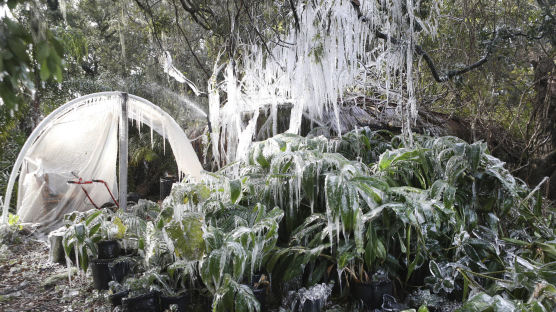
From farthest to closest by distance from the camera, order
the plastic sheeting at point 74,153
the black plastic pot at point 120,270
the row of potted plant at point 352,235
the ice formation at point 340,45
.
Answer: the plastic sheeting at point 74,153, the black plastic pot at point 120,270, the ice formation at point 340,45, the row of potted plant at point 352,235

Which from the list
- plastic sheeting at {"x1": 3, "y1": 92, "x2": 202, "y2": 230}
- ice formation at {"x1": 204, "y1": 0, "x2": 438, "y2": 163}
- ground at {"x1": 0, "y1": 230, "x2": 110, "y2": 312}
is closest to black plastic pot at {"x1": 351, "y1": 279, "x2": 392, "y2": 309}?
ice formation at {"x1": 204, "y1": 0, "x2": 438, "y2": 163}

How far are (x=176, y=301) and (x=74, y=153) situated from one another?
3.51 meters

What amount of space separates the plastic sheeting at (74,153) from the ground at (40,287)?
37.9 inches

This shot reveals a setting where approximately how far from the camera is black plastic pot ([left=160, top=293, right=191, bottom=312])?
1986 millimetres

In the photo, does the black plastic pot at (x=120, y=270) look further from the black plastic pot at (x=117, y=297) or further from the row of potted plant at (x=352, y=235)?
the black plastic pot at (x=117, y=297)

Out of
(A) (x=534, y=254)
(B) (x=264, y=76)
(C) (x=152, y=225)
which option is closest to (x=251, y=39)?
(B) (x=264, y=76)

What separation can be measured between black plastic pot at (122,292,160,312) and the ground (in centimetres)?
41

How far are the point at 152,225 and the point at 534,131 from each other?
4.48m

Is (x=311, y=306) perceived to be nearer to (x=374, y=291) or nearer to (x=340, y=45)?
(x=374, y=291)

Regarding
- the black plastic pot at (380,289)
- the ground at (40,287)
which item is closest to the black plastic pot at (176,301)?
the ground at (40,287)

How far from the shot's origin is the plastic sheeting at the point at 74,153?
4.45 metres

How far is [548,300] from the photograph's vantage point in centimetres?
147

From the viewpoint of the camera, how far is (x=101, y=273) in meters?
2.54

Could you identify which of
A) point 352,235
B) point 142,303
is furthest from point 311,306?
point 142,303
